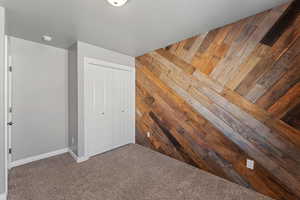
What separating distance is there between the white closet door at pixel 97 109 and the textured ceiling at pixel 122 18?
0.68 metres

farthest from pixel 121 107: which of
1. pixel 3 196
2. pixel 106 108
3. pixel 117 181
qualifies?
pixel 3 196

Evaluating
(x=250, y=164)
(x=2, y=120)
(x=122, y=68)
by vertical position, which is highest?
(x=122, y=68)

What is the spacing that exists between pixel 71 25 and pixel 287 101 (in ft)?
9.94

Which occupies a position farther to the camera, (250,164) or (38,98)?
(38,98)

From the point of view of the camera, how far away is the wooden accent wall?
1.44m

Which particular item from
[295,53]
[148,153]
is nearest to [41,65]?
[148,153]

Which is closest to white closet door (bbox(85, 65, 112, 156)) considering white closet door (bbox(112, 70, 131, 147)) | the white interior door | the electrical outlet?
the white interior door

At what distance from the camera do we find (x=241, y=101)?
5.66ft

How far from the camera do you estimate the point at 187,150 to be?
2.33 metres

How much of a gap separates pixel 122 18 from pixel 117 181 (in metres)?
2.35

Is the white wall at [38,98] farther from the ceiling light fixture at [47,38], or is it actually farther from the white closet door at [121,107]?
the white closet door at [121,107]

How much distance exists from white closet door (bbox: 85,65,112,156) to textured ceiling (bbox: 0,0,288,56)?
0.68m

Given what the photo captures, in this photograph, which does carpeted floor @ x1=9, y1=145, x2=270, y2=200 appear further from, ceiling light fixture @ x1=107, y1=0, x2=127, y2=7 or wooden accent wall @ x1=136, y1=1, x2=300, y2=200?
ceiling light fixture @ x1=107, y1=0, x2=127, y2=7

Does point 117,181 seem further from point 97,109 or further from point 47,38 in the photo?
point 47,38
